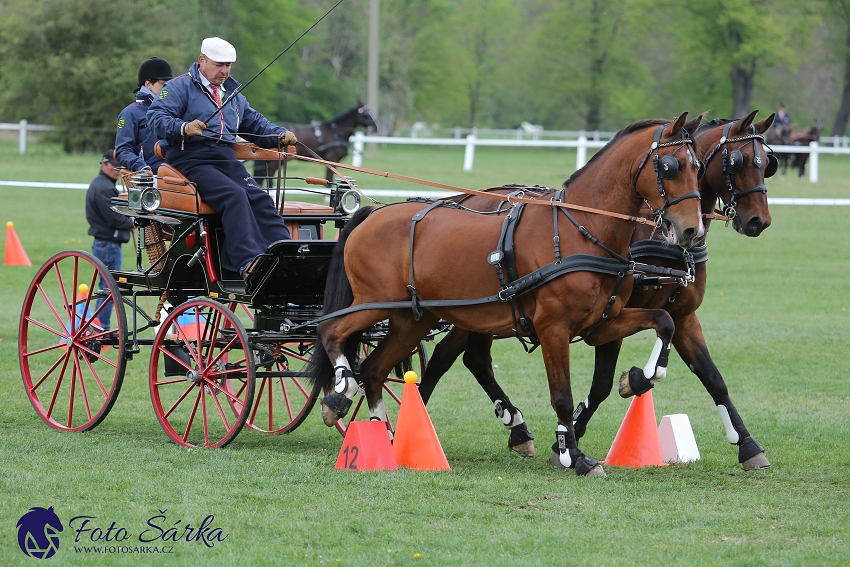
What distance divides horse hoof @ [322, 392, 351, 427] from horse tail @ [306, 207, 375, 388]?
30cm

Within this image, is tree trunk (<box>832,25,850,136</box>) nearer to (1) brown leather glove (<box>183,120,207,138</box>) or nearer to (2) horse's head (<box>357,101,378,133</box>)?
(2) horse's head (<box>357,101,378,133</box>)

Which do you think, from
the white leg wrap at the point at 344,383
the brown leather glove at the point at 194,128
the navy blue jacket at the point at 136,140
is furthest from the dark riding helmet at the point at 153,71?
the white leg wrap at the point at 344,383

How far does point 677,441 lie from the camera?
22.4 ft

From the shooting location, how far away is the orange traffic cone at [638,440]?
22.2 ft

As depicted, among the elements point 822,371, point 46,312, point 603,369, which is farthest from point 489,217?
point 46,312

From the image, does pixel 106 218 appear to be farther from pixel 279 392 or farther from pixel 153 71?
pixel 279 392

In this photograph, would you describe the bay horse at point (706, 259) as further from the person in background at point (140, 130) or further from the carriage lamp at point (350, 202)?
the person in background at point (140, 130)

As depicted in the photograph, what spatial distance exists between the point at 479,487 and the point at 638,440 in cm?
126

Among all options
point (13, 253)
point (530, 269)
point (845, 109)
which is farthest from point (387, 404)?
point (845, 109)

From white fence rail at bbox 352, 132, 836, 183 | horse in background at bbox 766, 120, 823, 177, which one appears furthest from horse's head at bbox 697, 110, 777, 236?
horse in background at bbox 766, 120, 823, 177

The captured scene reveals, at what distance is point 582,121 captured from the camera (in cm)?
6394

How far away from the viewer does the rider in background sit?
23.4ft

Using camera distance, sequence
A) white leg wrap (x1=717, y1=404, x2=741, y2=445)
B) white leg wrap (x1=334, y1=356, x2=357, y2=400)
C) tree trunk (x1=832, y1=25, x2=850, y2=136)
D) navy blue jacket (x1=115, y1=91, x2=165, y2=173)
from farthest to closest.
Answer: tree trunk (x1=832, y1=25, x2=850, y2=136) → navy blue jacket (x1=115, y1=91, x2=165, y2=173) → white leg wrap (x1=334, y1=356, x2=357, y2=400) → white leg wrap (x1=717, y1=404, x2=741, y2=445)

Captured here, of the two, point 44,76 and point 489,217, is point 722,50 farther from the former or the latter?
point 489,217
